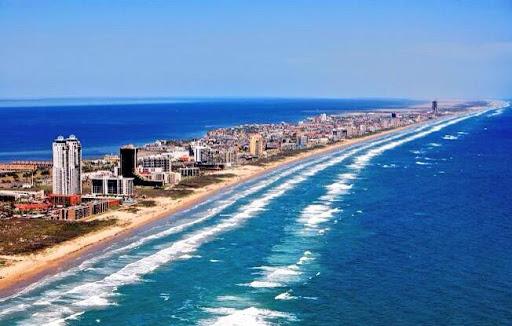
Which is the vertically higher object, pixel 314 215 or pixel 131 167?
pixel 131 167

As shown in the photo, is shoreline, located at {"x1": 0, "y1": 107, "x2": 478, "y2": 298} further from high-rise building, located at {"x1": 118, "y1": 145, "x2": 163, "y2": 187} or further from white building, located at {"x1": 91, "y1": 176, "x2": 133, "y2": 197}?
high-rise building, located at {"x1": 118, "y1": 145, "x2": 163, "y2": 187}

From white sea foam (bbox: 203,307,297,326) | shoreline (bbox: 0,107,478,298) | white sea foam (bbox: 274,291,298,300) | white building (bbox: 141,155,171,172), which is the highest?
white building (bbox: 141,155,171,172)

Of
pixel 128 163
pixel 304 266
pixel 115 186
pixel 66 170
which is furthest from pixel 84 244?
pixel 128 163

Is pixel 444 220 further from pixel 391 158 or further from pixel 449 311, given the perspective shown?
pixel 391 158

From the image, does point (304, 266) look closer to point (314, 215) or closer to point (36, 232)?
point (314, 215)

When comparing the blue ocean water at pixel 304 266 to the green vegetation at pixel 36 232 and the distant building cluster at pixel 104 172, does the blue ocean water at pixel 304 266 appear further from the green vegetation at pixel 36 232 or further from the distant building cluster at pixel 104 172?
the distant building cluster at pixel 104 172

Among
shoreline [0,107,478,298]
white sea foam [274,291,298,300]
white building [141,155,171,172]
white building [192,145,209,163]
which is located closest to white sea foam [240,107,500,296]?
white sea foam [274,291,298,300]

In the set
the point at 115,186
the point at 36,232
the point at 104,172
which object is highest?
the point at 104,172
